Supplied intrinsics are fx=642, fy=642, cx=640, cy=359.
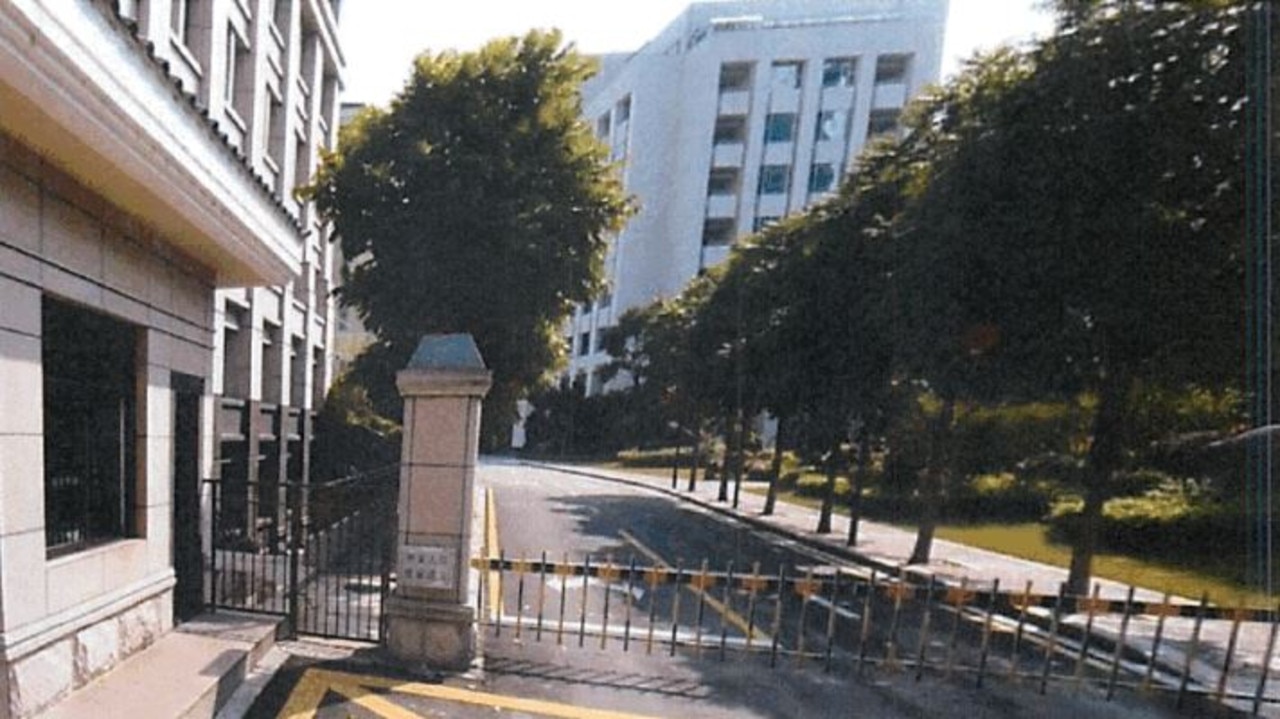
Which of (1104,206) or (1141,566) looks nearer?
(1104,206)

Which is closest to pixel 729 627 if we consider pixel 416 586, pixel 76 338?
pixel 416 586

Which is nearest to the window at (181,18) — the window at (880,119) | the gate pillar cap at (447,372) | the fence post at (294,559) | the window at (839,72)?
the gate pillar cap at (447,372)

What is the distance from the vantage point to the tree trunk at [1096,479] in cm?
871

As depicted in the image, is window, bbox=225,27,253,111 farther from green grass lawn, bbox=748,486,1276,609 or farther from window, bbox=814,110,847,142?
window, bbox=814,110,847,142

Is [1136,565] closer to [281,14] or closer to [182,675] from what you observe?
[182,675]

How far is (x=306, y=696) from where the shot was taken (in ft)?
15.8

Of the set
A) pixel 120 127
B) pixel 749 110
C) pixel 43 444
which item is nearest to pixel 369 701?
pixel 43 444

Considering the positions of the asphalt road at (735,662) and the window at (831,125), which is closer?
the asphalt road at (735,662)

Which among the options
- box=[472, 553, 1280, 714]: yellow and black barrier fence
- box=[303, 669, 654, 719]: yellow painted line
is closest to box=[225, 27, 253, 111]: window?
box=[472, 553, 1280, 714]: yellow and black barrier fence

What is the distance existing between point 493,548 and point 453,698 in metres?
7.01

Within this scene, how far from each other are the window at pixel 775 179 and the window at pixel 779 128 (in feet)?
6.97

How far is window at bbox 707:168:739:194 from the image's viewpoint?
168ft

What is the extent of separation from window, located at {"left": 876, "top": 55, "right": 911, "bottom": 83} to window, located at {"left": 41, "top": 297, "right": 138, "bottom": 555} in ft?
175

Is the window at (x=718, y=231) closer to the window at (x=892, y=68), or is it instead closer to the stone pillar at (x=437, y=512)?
the window at (x=892, y=68)
